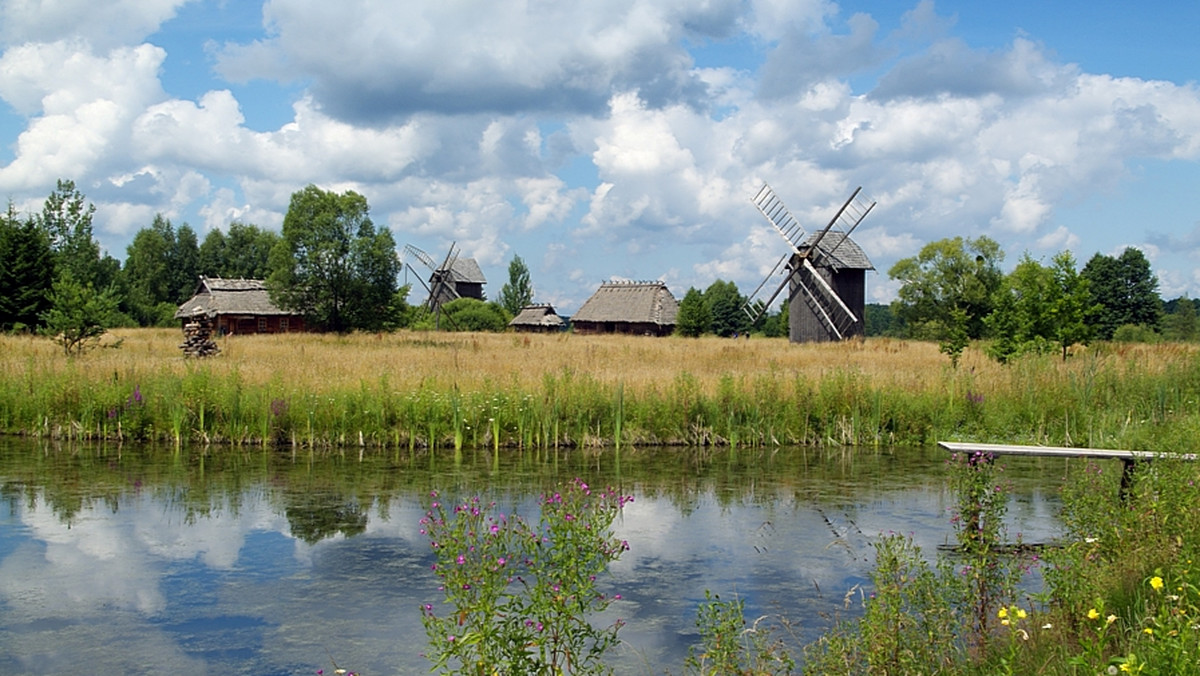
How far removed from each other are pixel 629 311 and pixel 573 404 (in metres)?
45.5

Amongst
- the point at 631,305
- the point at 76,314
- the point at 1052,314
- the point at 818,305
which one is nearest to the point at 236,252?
the point at 631,305

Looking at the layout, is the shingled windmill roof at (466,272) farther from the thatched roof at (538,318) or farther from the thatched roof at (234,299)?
the thatched roof at (234,299)

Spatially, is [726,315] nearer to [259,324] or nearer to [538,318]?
[538,318]

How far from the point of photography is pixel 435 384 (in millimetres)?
15305

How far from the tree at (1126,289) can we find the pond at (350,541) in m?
55.1

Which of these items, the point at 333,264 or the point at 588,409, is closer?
the point at 588,409

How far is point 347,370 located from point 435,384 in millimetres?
2411

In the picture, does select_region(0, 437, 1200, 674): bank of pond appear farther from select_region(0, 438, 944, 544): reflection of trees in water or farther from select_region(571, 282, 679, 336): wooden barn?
select_region(571, 282, 679, 336): wooden barn

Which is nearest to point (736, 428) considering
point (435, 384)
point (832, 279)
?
point (435, 384)

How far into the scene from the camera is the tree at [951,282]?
54.5m

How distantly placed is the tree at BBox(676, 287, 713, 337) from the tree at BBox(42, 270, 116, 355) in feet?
115

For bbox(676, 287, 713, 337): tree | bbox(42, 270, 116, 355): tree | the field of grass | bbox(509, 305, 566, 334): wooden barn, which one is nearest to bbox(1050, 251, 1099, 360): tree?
the field of grass

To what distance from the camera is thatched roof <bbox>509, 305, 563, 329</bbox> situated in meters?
67.8

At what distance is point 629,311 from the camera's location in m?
60.3
